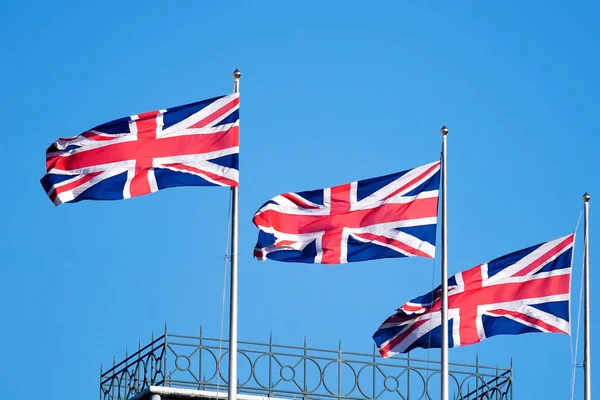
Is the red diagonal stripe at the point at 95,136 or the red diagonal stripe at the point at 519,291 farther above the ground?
the red diagonal stripe at the point at 95,136

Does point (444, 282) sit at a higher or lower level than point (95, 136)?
lower

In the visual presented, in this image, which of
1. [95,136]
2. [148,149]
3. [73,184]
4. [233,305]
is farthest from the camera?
[95,136]

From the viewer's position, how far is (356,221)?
3166 cm

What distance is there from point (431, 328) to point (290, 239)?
10.7 feet

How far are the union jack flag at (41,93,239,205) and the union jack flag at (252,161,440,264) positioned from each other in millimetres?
1496

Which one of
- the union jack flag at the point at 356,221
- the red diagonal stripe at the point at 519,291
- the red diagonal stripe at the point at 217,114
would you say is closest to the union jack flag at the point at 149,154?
the red diagonal stripe at the point at 217,114

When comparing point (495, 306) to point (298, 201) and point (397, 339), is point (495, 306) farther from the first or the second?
point (298, 201)

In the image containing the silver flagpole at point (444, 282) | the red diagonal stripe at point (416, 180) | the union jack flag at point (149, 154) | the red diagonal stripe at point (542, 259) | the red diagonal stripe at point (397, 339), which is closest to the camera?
the union jack flag at point (149, 154)

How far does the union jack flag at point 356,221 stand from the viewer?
31.3 meters

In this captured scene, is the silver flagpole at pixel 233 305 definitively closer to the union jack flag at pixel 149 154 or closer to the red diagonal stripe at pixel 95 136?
the union jack flag at pixel 149 154

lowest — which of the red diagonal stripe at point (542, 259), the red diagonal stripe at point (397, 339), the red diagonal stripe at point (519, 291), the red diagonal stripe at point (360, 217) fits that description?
the red diagonal stripe at point (397, 339)

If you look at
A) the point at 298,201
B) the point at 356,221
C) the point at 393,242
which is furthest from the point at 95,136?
the point at 393,242

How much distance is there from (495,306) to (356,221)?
3.16 m

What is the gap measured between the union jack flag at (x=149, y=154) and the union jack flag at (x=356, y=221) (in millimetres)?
1496
